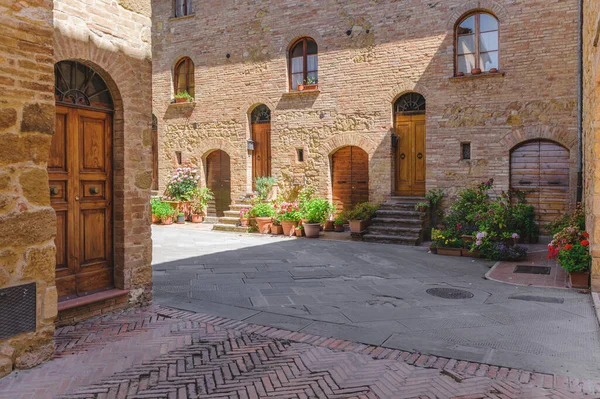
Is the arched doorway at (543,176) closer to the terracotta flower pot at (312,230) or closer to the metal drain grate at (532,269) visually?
the metal drain grate at (532,269)

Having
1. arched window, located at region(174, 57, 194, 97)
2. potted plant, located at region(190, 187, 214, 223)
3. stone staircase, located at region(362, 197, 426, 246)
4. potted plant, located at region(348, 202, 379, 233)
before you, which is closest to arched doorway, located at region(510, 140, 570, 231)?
stone staircase, located at region(362, 197, 426, 246)

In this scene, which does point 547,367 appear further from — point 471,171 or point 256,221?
point 256,221

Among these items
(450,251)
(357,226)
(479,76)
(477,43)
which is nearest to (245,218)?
(357,226)

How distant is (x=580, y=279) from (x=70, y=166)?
6.40 metres

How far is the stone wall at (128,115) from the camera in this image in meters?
4.80

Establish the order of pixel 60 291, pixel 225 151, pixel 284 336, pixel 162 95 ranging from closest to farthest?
pixel 284 336, pixel 60 291, pixel 225 151, pixel 162 95

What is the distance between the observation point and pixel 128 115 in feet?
16.8

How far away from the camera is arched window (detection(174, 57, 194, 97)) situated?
15.1 metres

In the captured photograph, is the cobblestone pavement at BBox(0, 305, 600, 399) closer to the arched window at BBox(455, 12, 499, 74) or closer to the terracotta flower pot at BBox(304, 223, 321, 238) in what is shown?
→ the terracotta flower pot at BBox(304, 223, 321, 238)

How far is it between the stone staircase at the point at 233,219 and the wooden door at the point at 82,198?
25.0 feet

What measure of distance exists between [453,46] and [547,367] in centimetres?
886

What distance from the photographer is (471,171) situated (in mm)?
10758

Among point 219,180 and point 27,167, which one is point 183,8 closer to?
point 219,180

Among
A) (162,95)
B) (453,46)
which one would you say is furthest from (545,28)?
(162,95)
